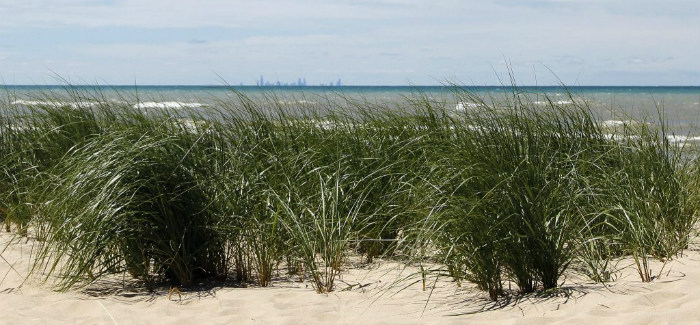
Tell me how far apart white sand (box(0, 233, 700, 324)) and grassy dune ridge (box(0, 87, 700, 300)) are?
113mm

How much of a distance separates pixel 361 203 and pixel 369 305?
0.74 metres

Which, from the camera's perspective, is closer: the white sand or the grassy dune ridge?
the white sand

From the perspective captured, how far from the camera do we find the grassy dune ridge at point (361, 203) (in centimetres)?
356

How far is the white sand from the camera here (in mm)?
3318

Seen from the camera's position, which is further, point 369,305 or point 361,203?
point 361,203

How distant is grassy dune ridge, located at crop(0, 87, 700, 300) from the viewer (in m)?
3.56

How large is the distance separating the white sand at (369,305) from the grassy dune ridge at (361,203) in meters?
0.11

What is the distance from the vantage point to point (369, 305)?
362 cm

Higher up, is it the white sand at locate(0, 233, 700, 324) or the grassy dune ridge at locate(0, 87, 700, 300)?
the grassy dune ridge at locate(0, 87, 700, 300)

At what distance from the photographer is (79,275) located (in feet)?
12.6

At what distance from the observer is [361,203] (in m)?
4.23

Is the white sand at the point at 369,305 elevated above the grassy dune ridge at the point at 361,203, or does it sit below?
below

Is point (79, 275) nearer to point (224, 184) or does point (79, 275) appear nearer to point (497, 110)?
point (224, 184)

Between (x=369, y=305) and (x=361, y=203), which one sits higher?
(x=361, y=203)
